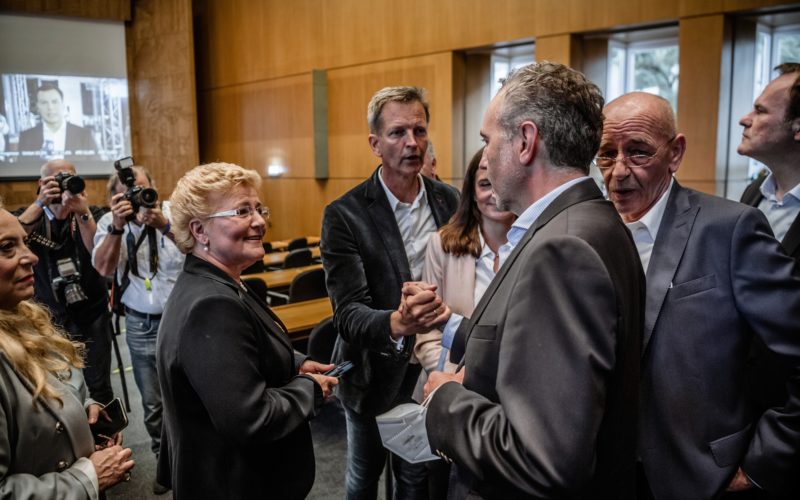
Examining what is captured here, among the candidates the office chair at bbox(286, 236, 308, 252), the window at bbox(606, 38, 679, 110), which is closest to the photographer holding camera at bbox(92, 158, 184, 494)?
the office chair at bbox(286, 236, 308, 252)

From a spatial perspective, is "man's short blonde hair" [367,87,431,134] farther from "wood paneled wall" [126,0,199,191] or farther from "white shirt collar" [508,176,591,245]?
"wood paneled wall" [126,0,199,191]

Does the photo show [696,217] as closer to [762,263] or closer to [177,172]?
[762,263]

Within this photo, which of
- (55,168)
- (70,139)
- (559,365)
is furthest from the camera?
(70,139)

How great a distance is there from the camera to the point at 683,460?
4.93 ft

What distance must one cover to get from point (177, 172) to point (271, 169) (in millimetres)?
1801

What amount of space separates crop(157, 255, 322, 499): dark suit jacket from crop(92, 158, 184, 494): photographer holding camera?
1581mm

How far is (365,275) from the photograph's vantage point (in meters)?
2.22

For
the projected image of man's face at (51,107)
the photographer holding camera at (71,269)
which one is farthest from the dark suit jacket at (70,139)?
the photographer holding camera at (71,269)

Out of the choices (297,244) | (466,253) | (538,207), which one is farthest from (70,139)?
(538,207)

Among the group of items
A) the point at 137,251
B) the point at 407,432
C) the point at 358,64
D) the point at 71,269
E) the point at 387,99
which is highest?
the point at 358,64

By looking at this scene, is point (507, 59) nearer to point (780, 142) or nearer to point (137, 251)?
point (137, 251)

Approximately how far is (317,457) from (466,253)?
213 centimetres

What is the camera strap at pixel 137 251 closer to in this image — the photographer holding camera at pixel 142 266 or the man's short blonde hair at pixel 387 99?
the photographer holding camera at pixel 142 266

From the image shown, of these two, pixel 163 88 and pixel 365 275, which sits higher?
pixel 163 88
